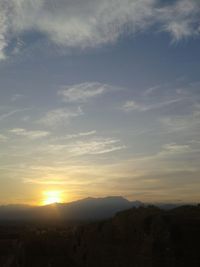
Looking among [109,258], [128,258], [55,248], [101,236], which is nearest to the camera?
[128,258]

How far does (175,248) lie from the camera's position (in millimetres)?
24188

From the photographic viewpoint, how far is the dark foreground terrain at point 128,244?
2441 centimetres

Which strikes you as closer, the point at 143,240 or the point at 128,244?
the point at 143,240

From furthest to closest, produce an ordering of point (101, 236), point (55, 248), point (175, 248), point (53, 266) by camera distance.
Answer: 1. point (55, 248)
2. point (53, 266)
3. point (101, 236)
4. point (175, 248)

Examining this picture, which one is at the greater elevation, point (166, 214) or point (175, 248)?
point (166, 214)

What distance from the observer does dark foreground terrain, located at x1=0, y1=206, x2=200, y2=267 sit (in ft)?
80.1

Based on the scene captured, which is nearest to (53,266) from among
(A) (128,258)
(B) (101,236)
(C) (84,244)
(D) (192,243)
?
(C) (84,244)

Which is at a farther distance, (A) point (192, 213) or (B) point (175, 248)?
(A) point (192, 213)

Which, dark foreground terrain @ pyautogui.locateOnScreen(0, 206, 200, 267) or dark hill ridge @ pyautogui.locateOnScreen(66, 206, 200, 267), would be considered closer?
dark hill ridge @ pyautogui.locateOnScreen(66, 206, 200, 267)

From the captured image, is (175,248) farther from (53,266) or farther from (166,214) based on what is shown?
(53,266)

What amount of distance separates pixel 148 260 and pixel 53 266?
1050 centimetres

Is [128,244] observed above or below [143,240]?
below

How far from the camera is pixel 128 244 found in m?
27.3

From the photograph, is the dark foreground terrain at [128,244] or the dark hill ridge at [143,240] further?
the dark foreground terrain at [128,244]
